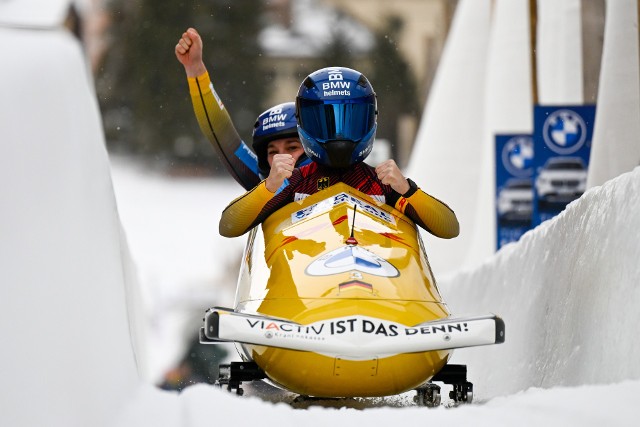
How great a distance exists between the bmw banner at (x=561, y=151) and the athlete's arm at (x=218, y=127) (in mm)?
3137

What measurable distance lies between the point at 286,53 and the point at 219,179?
570 centimetres

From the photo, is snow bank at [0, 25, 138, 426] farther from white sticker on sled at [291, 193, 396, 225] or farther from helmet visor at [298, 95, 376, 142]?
helmet visor at [298, 95, 376, 142]

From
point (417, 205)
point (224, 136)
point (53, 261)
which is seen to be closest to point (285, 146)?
point (224, 136)

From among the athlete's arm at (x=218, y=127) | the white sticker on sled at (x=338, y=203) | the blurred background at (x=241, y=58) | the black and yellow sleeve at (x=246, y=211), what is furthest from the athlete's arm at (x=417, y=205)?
the blurred background at (x=241, y=58)

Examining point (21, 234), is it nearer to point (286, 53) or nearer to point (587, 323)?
point (587, 323)

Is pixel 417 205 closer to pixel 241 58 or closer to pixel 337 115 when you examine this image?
pixel 337 115

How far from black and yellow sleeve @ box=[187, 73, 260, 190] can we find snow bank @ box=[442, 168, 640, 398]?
4.53ft

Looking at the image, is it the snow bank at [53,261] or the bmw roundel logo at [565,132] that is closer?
the snow bank at [53,261]

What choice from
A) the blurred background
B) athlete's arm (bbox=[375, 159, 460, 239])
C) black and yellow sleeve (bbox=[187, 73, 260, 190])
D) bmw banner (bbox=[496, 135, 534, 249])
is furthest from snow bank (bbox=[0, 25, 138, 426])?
the blurred background

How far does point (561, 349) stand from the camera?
13.3ft

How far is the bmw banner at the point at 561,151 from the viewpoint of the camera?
8.31 metres

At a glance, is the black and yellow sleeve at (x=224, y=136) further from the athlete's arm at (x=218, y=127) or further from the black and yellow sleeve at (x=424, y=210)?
the black and yellow sleeve at (x=424, y=210)

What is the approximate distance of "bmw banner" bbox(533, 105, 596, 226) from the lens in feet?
27.3

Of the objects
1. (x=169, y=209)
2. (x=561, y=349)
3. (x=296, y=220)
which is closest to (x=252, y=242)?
(x=296, y=220)
